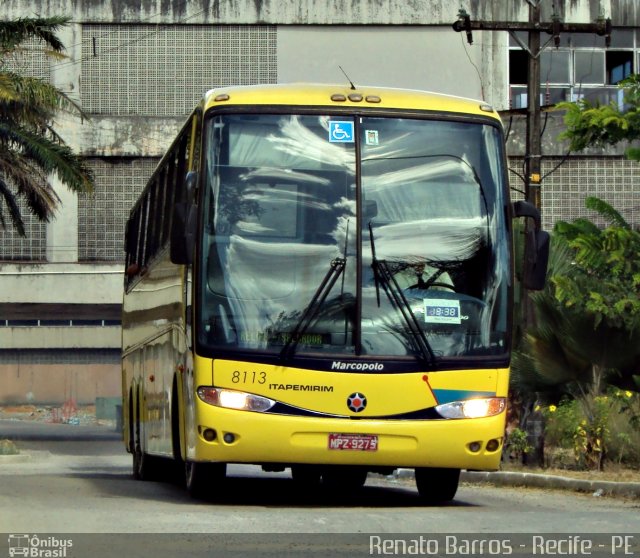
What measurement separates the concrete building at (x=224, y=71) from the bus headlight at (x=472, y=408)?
116 feet

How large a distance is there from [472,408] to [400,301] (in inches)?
44.2

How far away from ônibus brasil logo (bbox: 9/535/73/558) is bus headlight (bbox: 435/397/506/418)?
4117 mm

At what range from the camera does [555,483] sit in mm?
16906

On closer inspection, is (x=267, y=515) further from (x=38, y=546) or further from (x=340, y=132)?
(x=340, y=132)

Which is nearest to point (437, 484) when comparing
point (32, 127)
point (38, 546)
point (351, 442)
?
point (351, 442)

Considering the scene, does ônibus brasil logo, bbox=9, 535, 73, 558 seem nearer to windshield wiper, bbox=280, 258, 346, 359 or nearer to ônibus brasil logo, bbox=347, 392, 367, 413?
windshield wiper, bbox=280, 258, 346, 359

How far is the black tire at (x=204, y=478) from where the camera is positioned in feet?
43.1

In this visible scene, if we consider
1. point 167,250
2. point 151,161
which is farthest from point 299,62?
point 167,250

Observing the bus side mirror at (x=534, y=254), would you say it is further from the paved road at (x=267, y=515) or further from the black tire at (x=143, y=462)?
the black tire at (x=143, y=462)

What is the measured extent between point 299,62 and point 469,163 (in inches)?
1399

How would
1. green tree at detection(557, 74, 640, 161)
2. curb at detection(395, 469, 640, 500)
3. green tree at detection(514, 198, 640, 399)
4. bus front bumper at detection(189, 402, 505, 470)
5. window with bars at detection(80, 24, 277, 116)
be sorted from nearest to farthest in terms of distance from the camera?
1. bus front bumper at detection(189, 402, 505, 470)
2. curb at detection(395, 469, 640, 500)
3. green tree at detection(514, 198, 640, 399)
4. green tree at detection(557, 74, 640, 161)
5. window with bars at detection(80, 24, 277, 116)

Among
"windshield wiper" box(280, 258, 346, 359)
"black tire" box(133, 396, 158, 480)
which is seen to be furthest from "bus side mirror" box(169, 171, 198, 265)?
"black tire" box(133, 396, 158, 480)

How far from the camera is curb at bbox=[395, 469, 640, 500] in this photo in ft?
49.6

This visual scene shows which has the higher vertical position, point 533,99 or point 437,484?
point 533,99
